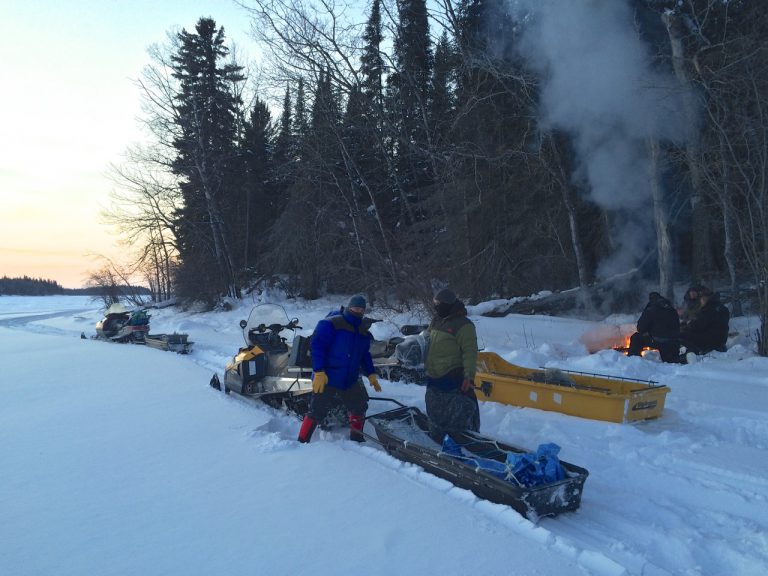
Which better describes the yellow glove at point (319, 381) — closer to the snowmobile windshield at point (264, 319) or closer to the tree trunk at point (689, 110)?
the snowmobile windshield at point (264, 319)

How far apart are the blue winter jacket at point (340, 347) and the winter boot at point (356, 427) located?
0.29m

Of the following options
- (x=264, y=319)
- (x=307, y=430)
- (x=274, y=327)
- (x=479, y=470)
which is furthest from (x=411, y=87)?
(x=479, y=470)

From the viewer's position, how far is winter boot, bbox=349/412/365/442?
4824mm

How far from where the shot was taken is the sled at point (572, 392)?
5.15 m

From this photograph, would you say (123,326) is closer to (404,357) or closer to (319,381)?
(404,357)

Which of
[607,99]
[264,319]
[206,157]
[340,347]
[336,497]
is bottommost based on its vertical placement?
A: [336,497]

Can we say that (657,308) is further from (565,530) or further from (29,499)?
(29,499)

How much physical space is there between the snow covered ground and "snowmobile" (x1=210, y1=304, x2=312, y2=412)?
26cm

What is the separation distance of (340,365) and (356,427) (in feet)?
1.97

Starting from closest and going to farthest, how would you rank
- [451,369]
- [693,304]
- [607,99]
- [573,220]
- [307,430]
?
[451,369]
[307,430]
[693,304]
[607,99]
[573,220]

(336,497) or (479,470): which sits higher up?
(479,470)

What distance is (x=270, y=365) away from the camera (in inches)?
261

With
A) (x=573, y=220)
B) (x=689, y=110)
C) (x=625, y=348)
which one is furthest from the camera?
(x=573, y=220)

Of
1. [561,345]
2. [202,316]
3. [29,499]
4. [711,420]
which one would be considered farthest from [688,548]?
[202,316]
